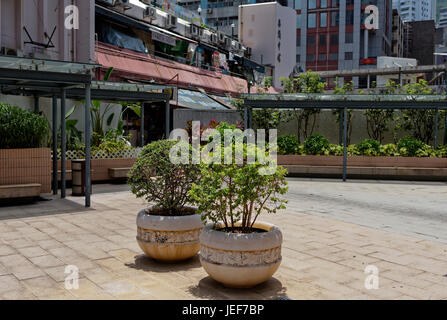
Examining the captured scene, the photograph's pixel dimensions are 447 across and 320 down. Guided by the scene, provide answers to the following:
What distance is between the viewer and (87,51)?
844 inches

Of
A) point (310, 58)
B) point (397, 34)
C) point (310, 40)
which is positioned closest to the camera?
point (310, 40)

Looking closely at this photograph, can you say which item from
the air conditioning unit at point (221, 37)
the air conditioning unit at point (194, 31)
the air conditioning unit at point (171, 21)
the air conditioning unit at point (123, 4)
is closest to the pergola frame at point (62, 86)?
the air conditioning unit at point (123, 4)

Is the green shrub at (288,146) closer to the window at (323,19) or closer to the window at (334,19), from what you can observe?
the window at (334,19)

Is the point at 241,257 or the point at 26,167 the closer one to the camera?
the point at 241,257

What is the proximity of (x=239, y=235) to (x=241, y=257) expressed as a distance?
236 millimetres

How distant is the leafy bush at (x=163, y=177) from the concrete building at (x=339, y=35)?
224 ft

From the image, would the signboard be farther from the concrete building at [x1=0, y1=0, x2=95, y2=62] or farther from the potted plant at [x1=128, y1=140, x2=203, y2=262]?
the potted plant at [x1=128, y1=140, x2=203, y2=262]

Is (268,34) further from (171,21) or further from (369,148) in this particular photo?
(369,148)

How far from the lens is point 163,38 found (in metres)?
31.0

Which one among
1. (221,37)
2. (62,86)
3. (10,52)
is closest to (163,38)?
(221,37)

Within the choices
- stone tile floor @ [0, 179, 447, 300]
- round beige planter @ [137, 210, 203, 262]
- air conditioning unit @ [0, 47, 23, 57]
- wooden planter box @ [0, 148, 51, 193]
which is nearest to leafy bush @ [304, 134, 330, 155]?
stone tile floor @ [0, 179, 447, 300]

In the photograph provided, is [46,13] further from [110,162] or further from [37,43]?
[110,162]

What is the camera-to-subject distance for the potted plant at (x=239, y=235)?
16.4 ft

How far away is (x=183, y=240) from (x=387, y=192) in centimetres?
1034
